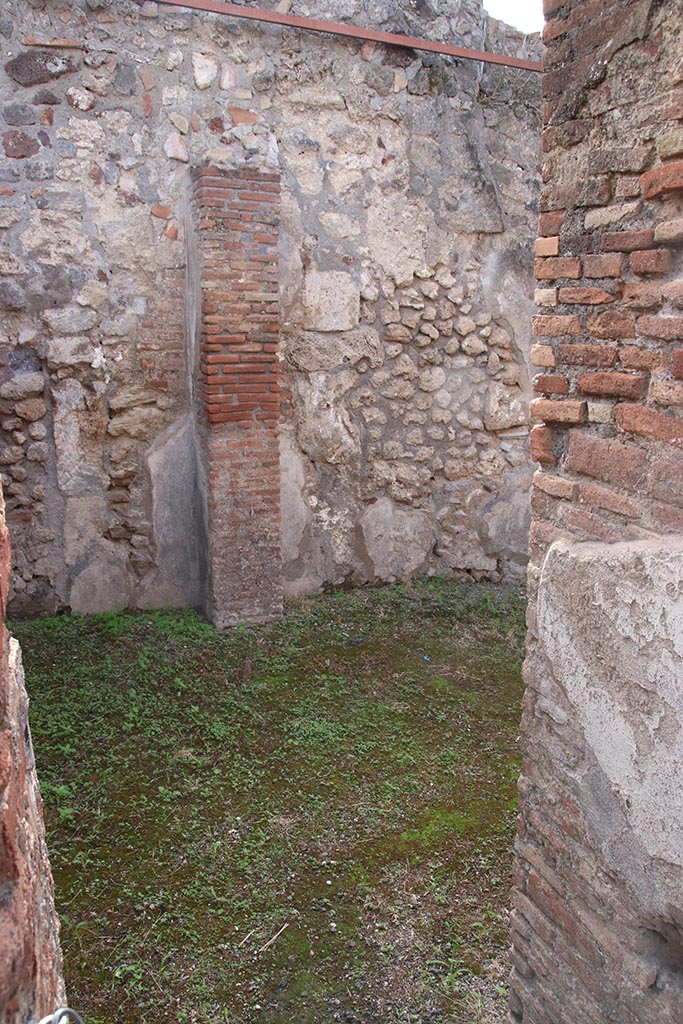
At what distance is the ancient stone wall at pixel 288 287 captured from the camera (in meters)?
5.09

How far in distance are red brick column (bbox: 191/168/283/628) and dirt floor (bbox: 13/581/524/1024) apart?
385 millimetres

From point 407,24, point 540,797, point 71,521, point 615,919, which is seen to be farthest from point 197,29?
point 615,919

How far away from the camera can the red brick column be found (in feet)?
16.6

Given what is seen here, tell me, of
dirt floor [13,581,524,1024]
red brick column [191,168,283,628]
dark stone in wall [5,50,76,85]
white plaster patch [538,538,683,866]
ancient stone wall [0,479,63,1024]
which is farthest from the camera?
red brick column [191,168,283,628]

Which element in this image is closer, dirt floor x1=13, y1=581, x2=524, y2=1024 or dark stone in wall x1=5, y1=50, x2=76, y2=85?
dirt floor x1=13, y1=581, x2=524, y2=1024

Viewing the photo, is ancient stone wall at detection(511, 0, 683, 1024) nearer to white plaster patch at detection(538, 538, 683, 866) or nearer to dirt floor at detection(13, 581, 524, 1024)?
white plaster patch at detection(538, 538, 683, 866)

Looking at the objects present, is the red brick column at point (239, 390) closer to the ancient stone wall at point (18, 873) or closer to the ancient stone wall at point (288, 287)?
the ancient stone wall at point (288, 287)

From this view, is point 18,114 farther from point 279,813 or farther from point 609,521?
point 609,521

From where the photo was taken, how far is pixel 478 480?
6.40m

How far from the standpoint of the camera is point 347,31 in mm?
5367

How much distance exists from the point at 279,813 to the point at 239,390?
8.47ft

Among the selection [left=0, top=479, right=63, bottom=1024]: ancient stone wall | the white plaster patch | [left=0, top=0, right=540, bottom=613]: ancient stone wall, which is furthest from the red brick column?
[left=0, top=479, right=63, bottom=1024]: ancient stone wall

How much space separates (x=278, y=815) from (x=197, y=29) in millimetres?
4530

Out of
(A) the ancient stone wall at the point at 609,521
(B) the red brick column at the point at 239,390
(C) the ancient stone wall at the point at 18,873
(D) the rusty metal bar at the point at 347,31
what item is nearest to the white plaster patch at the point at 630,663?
(A) the ancient stone wall at the point at 609,521
